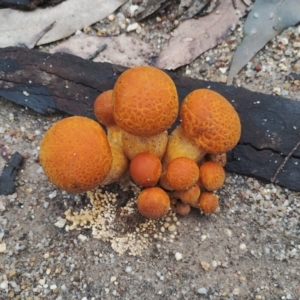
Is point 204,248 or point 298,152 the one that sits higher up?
point 298,152

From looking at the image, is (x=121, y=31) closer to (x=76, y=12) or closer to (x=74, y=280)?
(x=76, y=12)

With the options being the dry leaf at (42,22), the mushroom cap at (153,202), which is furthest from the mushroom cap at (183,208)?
the dry leaf at (42,22)

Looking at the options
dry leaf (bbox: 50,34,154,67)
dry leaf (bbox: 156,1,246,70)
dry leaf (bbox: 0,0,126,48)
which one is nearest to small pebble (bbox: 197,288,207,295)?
dry leaf (bbox: 156,1,246,70)

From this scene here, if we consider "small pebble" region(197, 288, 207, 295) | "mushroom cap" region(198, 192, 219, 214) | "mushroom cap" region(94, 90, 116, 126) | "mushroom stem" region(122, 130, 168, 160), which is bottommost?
"small pebble" region(197, 288, 207, 295)

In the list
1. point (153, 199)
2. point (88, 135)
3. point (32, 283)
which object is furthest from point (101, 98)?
point (32, 283)

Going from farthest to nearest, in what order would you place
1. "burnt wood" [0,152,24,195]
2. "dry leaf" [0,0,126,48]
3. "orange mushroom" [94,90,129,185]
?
"dry leaf" [0,0,126,48], "burnt wood" [0,152,24,195], "orange mushroom" [94,90,129,185]

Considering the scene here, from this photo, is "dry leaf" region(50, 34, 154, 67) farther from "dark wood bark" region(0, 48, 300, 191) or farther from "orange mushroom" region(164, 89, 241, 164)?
"orange mushroom" region(164, 89, 241, 164)
